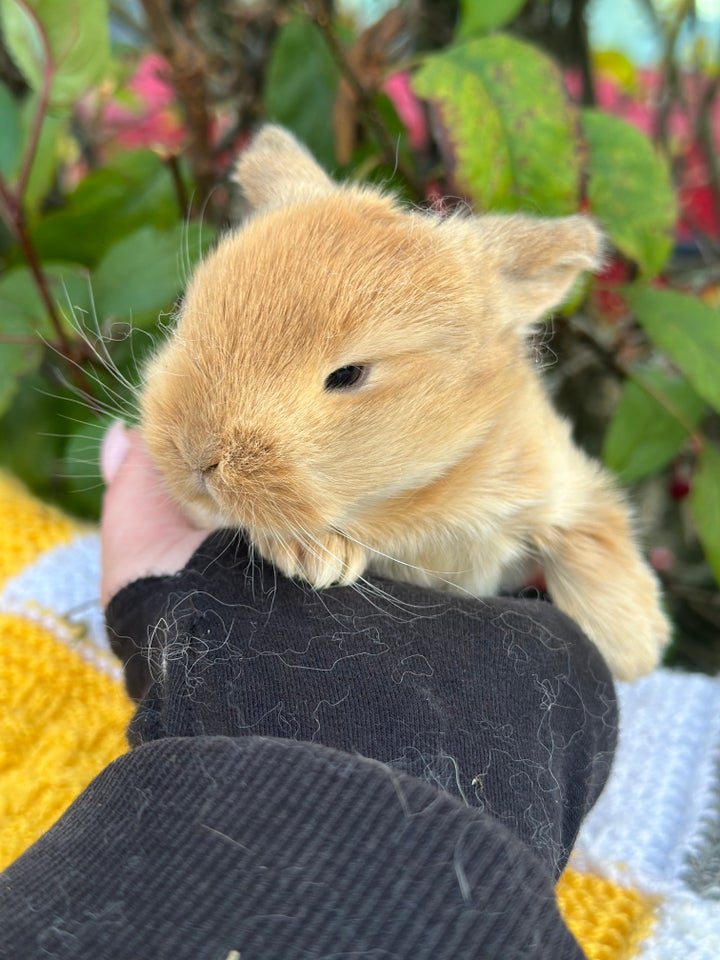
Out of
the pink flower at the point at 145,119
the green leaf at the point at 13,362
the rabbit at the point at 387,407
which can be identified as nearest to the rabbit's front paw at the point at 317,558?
the rabbit at the point at 387,407

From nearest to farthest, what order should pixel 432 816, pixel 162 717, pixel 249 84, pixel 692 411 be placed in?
pixel 432 816
pixel 162 717
pixel 692 411
pixel 249 84

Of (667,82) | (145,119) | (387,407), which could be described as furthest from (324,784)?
(145,119)

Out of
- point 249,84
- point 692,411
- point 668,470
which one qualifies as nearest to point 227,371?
point 692,411

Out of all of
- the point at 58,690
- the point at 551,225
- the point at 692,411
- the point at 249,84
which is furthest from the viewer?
the point at 249,84

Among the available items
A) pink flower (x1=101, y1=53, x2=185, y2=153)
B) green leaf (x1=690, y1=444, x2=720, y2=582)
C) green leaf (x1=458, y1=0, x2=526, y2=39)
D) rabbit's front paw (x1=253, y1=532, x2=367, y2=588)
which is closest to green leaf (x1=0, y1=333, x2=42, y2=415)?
rabbit's front paw (x1=253, y1=532, x2=367, y2=588)

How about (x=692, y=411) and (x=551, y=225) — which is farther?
(x=692, y=411)

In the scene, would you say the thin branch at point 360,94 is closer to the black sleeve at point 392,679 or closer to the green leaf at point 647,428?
the green leaf at point 647,428

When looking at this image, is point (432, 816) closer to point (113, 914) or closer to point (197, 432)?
point (113, 914)
